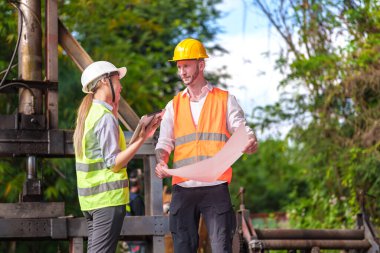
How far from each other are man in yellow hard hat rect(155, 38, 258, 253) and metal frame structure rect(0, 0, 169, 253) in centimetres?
163

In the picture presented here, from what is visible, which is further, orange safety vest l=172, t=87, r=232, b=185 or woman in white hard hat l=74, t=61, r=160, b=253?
orange safety vest l=172, t=87, r=232, b=185

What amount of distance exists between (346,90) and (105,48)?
520cm

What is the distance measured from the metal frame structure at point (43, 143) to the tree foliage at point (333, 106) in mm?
4664

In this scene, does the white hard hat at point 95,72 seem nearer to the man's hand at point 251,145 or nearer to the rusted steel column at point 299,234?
the man's hand at point 251,145

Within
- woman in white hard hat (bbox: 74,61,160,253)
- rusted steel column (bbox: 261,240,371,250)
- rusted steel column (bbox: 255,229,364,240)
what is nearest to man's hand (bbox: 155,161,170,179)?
woman in white hard hat (bbox: 74,61,160,253)

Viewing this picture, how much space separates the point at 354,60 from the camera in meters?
12.4

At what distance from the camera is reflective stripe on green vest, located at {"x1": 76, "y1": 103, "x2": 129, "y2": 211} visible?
589cm

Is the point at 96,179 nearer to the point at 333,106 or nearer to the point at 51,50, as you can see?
the point at 51,50

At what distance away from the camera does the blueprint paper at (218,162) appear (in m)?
6.08

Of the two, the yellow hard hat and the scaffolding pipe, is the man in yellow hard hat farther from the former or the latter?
the scaffolding pipe

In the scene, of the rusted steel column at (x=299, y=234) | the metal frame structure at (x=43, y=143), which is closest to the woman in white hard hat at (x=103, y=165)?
the metal frame structure at (x=43, y=143)

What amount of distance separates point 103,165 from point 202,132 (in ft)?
2.60

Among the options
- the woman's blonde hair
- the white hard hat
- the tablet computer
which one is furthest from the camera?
the white hard hat

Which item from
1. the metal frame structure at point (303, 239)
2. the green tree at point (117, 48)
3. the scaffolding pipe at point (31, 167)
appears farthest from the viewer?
the green tree at point (117, 48)
